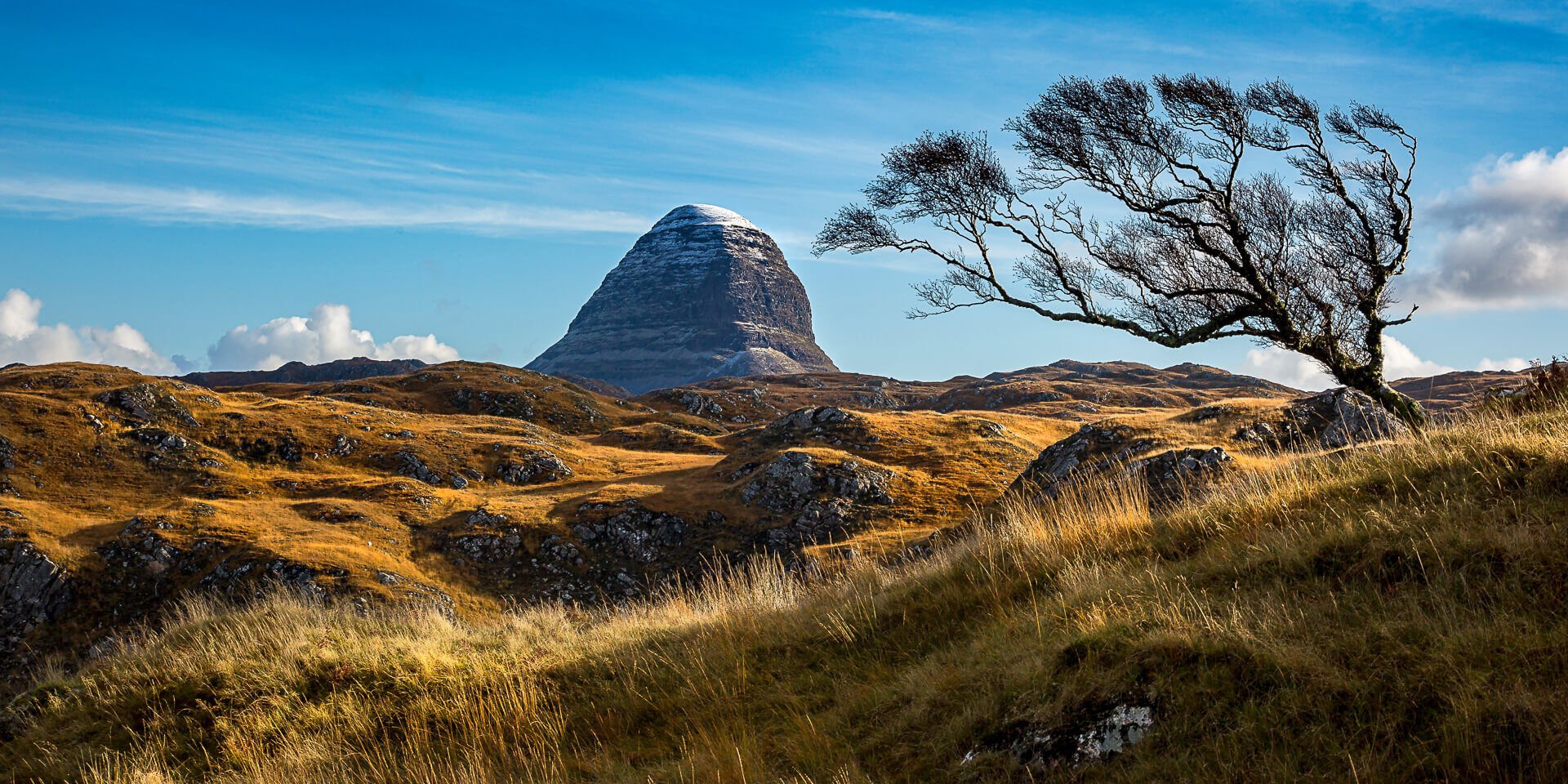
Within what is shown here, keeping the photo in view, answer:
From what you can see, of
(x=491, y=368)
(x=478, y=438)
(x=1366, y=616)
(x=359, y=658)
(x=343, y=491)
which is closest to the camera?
(x=1366, y=616)

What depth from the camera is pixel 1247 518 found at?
884 centimetres

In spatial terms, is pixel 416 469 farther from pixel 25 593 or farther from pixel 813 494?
pixel 813 494

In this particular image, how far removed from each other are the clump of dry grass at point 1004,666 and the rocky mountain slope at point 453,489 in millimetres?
6987

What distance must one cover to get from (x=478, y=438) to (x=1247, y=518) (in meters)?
66.0

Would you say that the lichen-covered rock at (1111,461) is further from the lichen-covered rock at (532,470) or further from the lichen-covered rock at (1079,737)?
the lichen-covered rock at (532,470)

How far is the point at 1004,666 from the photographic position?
6910 mm

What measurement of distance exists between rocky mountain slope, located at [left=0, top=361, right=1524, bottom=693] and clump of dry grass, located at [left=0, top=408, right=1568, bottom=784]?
6.99 meters

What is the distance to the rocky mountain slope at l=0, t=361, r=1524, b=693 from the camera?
35312mm

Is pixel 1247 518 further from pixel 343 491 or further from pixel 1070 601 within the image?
pixel 343 491

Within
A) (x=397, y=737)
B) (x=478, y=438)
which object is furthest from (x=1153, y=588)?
(x=478, y=438)

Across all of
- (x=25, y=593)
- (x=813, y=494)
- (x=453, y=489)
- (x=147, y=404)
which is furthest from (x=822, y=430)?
(x=147, y=404)

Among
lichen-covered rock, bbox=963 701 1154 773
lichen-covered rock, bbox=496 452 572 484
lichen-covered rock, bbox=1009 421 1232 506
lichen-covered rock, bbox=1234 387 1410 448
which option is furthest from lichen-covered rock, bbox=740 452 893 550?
lichen-covered rock, bbox=963 701 1154 773

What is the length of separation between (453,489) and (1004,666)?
56.1 m

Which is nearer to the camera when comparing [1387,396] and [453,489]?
[1387,396]
